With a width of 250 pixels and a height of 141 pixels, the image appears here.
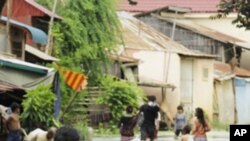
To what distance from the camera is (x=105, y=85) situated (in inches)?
1153

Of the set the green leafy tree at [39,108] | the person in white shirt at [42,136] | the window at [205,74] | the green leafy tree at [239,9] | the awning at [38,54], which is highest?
the window at [205,74]

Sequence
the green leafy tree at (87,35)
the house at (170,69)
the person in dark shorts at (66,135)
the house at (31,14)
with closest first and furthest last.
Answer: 1. the person in dark shorts at (66,135)
2. the house at (31,14)
3. the green leafy tree at (87,35)
4. the house at (170,69)

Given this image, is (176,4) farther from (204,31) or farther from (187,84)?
(187,84)

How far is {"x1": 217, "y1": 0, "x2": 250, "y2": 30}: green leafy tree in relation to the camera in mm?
13016

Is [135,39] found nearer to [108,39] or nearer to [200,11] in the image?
[108,39]

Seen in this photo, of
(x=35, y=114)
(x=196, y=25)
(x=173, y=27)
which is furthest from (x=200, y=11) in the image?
(x=35, y=114)

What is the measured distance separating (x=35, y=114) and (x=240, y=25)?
8852 millimetres

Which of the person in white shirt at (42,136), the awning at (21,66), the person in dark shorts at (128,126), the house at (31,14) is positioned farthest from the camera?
the house at (31,14)

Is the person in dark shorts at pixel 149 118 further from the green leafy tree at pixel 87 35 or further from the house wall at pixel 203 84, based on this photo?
the house wall at pixel 203 84

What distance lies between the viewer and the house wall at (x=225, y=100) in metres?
38.9

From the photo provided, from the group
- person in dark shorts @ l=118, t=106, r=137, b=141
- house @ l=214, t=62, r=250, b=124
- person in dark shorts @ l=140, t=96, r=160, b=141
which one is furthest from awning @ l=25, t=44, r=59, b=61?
house @ l=214, t=62, r=250, b=124

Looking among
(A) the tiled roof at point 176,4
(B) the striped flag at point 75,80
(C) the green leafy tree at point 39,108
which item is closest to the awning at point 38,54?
(B) the striped flag at point 75,80

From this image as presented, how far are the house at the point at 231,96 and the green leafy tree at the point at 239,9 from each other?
24994 millimetres

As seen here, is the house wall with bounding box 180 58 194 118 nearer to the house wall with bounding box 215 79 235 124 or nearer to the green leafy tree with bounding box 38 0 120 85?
the house wall with bounding box 215 79 235 124
